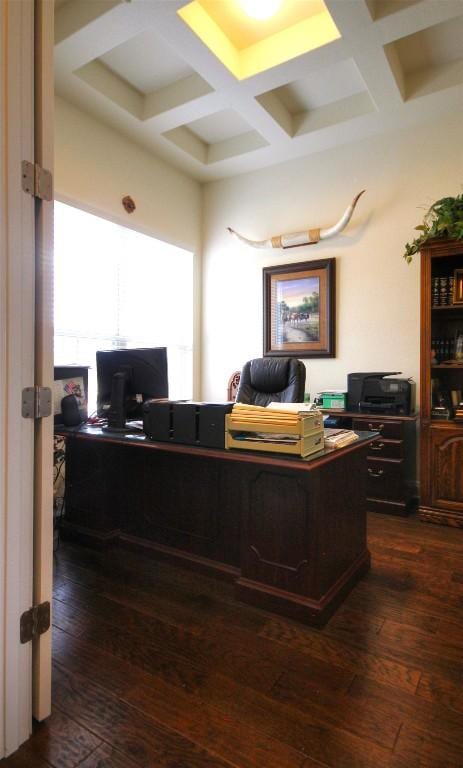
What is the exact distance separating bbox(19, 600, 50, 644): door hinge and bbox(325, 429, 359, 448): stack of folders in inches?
51.4

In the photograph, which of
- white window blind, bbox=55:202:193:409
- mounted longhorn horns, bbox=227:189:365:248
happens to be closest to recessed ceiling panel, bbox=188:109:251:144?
mounted longhorn horns, bbox=227:189:365:248

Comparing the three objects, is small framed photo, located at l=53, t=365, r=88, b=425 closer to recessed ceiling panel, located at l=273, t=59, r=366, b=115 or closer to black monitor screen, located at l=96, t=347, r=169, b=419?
black monitor screen, located at l=96, t=347, r=169, b=419

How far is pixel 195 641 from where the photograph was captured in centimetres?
174

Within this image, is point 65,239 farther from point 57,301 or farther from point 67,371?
point 67,371

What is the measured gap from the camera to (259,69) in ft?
9.68

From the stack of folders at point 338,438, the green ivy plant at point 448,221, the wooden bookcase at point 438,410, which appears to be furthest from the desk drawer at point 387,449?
the green ivy plant at point 448,221

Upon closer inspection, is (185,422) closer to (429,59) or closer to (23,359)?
(23,359)

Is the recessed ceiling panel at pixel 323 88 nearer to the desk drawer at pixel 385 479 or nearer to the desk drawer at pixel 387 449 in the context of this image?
the desk drawer at pixel 387 449

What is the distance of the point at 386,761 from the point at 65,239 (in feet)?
11.7

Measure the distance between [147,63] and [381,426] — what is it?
10.8ft

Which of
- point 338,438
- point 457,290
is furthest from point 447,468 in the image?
point 338,438

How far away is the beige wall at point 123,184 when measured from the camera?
10.7 ft

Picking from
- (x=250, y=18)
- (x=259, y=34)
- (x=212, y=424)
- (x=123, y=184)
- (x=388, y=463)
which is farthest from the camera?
(x=123, y=184)

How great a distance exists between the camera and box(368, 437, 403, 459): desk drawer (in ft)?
10.9
